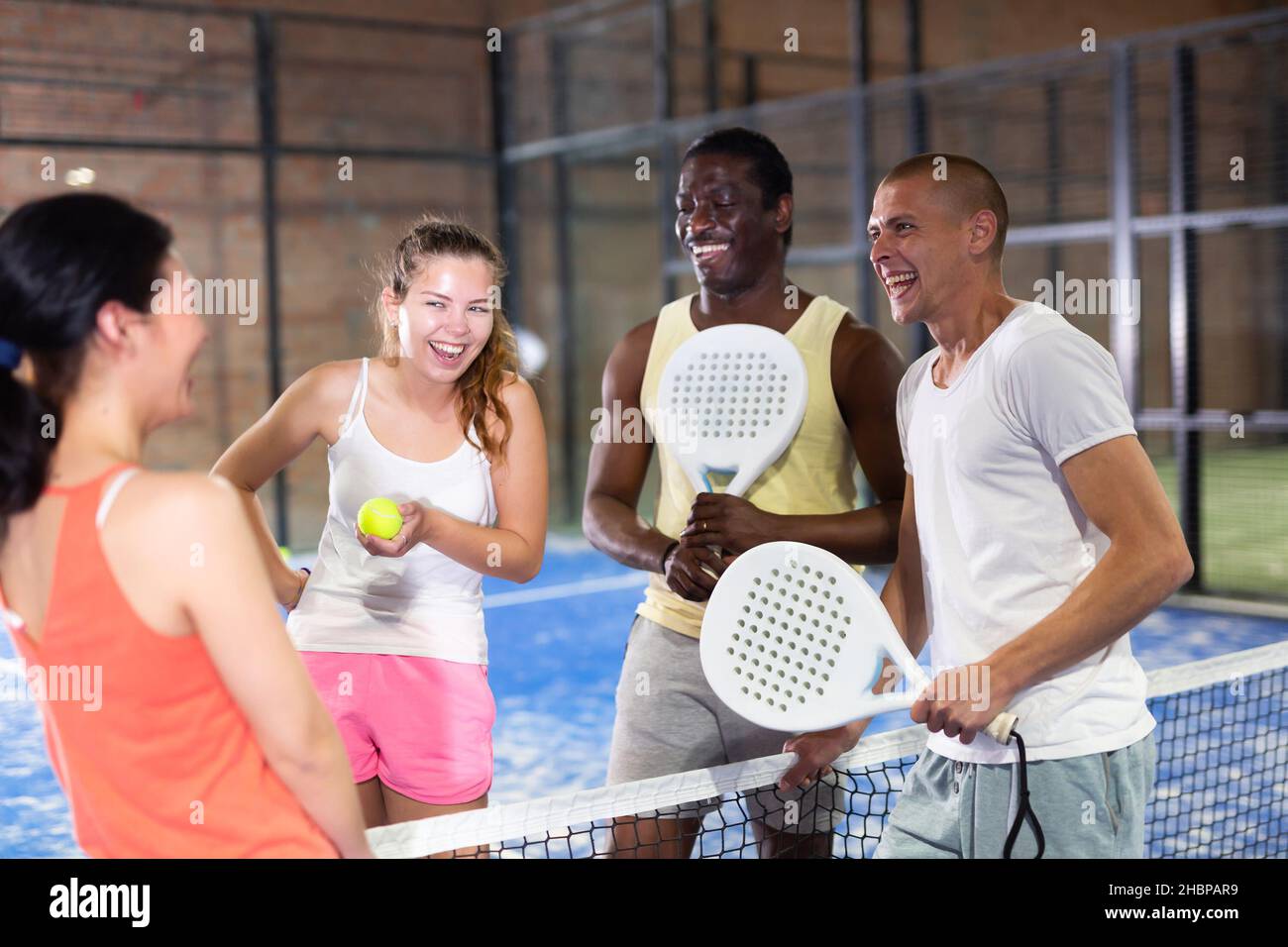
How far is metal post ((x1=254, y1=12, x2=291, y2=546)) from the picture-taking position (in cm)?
866

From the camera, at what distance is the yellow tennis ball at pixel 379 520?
1850 mm

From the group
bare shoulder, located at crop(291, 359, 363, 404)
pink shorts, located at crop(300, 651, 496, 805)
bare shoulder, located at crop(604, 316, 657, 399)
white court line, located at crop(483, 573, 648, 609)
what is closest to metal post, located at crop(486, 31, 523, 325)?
white court line, located at crop(483, 573, 648, 609)

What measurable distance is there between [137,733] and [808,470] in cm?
147

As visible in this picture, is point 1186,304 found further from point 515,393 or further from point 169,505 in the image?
point 169,505

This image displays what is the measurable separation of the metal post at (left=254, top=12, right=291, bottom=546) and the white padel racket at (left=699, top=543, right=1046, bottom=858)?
283 inches

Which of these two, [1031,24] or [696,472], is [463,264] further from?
[1031,24]

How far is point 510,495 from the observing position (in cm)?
222

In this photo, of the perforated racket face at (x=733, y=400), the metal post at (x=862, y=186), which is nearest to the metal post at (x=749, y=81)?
the metal post at (x=862, y=186)

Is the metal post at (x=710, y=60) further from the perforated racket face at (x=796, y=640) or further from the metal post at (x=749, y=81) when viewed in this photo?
the perforated racket face at (x=796, y=640)

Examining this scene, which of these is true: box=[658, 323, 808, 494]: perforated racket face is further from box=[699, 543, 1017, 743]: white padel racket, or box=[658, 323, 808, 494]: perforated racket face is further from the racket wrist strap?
box=[699, 543, 1017, 743]: white padel racket

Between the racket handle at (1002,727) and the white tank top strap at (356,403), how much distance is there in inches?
44.2

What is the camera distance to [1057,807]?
1.82m

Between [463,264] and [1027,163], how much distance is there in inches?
494
